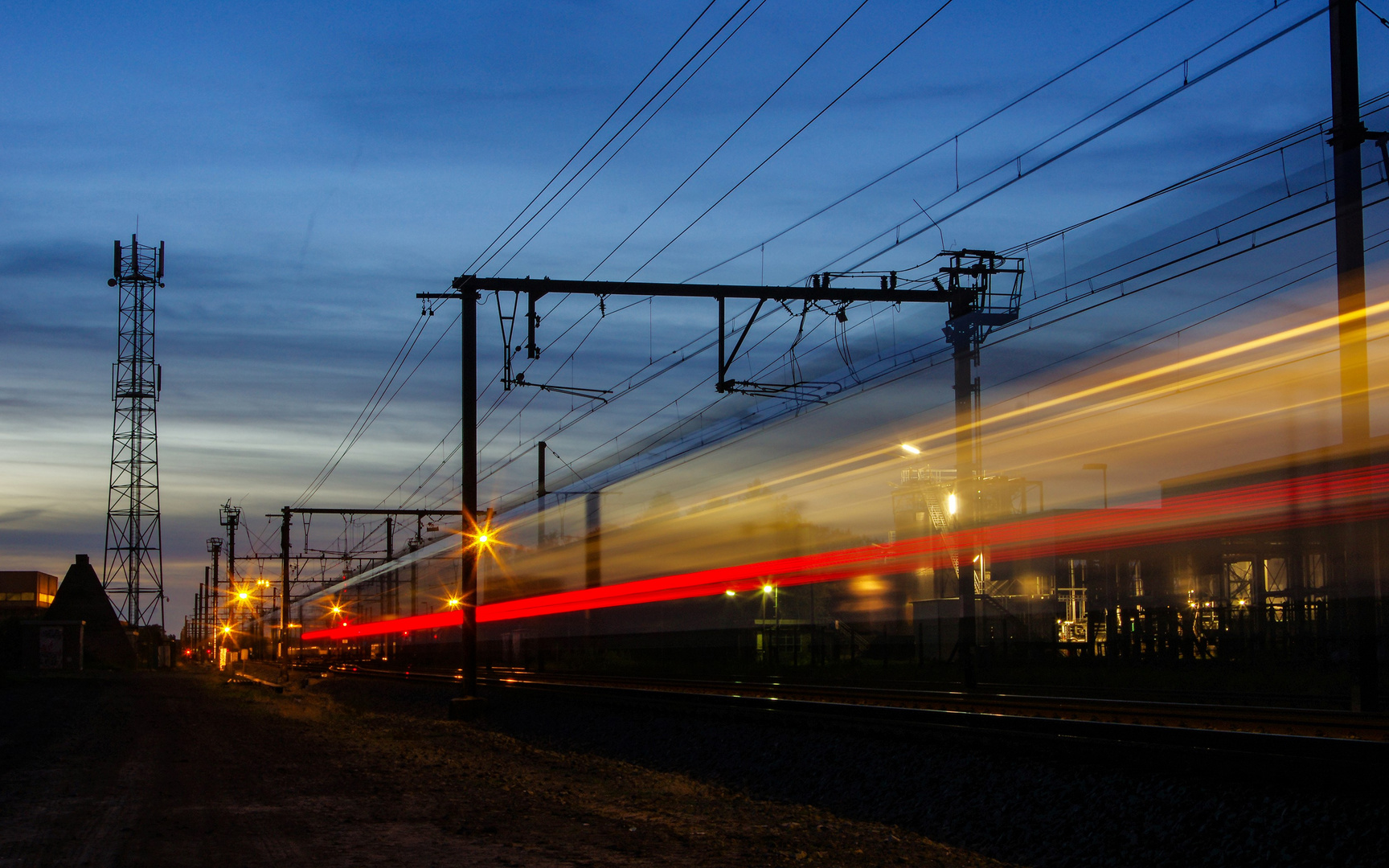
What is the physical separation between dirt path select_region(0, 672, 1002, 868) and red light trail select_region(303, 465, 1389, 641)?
33.6 ft

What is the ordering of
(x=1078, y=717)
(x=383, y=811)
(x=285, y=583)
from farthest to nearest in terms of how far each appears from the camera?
(x=285, y=583) < (x=1078, y=717) < (x=383, y=811)

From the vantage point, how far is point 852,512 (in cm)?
2552

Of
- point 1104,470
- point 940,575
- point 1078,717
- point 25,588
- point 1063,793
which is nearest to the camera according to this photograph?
point 1063,793

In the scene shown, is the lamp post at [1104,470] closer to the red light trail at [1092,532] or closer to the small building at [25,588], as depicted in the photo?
the red light trail at [1092,532]

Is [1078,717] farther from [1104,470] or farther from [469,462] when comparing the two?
[469,462]

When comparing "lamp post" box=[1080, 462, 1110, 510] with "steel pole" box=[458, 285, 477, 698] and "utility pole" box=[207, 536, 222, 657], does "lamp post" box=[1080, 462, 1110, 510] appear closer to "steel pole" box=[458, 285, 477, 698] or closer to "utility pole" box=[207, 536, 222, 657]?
"steel pole" box=[458, 285, 477, 698]

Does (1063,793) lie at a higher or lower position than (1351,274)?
lower

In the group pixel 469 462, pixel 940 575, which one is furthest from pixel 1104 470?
pixel 940 575

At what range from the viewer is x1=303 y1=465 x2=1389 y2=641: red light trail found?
19.5 metres

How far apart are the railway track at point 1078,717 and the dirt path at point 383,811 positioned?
6.34 ft

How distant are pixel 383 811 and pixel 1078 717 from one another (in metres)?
8.77

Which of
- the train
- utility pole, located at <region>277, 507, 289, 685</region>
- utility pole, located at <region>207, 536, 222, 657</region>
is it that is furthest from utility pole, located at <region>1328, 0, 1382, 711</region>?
utility pole, located at <region>207, 536, 222, 657</region>

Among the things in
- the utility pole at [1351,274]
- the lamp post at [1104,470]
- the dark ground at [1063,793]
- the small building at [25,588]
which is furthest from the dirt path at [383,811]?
the small building at [25,588]

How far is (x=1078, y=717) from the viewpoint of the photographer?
49.0 ft
